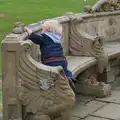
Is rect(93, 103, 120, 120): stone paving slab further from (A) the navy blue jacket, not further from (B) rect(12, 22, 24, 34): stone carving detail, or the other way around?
(B) rect(12, 22, 24, 34): stone carving detail

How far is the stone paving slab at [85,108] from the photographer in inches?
316

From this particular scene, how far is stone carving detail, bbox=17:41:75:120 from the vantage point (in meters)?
6.34

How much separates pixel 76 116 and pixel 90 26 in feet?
10.2

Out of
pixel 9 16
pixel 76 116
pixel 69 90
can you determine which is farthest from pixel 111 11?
pixel 9 16

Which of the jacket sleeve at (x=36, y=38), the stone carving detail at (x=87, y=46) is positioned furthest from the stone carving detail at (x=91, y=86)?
the jacket sleeve at (x=36, y=38)

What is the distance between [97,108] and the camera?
8.35 metres

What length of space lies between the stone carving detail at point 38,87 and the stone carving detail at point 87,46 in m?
2.96

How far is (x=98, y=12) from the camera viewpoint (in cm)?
1095

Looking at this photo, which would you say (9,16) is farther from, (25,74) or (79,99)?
(25,74)

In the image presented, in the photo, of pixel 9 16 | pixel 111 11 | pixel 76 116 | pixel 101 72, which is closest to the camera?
pixel 76 116

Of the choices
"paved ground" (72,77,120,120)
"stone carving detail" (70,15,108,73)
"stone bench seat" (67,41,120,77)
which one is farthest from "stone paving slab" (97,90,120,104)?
"stone bench seat" (67,41,120,77)

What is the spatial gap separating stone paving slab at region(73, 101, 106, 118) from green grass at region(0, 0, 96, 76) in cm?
662

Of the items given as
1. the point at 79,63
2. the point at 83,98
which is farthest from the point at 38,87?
the point at 83,98

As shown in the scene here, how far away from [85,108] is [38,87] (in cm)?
219
